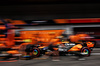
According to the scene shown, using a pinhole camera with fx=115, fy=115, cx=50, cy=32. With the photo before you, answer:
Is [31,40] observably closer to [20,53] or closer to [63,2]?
[20,53]

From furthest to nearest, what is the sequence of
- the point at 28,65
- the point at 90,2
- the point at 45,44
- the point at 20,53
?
1. the point at 90,2
2. the point at 45,44
3. the point at 20,53
4. the point at 28,65

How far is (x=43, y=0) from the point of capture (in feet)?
32.6

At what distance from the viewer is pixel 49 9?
32.5 ft

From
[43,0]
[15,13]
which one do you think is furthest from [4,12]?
[43,0]

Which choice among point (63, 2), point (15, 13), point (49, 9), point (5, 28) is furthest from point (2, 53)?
point (63, 2)

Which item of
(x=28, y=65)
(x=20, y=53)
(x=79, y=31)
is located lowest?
(x=28, y=65)

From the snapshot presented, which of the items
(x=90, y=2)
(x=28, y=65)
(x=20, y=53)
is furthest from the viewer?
(x=90, y=2)

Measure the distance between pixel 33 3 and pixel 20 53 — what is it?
5.67 meters

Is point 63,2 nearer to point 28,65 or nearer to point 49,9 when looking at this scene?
point 49,9

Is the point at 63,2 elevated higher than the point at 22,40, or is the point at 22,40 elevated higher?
the point at 63,2

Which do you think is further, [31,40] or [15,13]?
[15,13]

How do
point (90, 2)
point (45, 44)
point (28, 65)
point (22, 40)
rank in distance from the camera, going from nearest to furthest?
point (28, 65) → point (22, 40) → point (45, 44) → point (90, 2)

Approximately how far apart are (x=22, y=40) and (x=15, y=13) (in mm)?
4483

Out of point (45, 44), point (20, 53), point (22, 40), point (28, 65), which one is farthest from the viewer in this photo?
point (45, 44)
